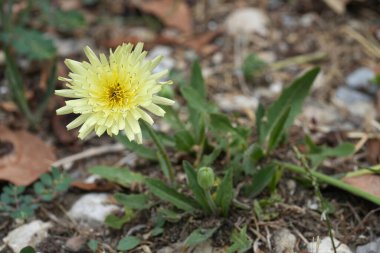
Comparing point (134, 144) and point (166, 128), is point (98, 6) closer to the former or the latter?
point (166, 128)

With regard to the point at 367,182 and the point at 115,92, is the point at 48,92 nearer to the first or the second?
the point at 115,92

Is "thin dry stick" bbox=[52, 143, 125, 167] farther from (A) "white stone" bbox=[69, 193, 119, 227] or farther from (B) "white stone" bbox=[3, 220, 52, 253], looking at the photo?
(B) "white stone" bbox=[3, 220, 52, 253]

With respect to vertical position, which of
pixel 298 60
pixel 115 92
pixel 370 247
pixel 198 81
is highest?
pixel 115 92

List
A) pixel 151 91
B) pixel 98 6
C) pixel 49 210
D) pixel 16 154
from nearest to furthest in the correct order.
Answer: pixel 151 91
pixel 49 210
pixel 16 154
pixel 98 6

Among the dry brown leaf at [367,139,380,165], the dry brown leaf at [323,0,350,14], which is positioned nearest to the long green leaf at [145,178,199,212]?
the dry brown leaf at [367,139,380,165]

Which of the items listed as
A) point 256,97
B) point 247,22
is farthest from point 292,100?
point 247,22

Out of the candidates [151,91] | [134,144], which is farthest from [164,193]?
[151,91]
